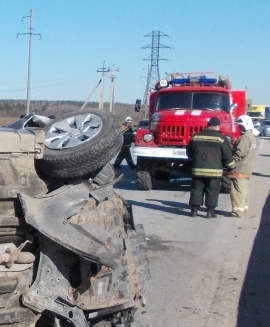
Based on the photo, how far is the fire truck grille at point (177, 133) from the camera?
1227cm

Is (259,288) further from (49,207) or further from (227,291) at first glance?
(49,207)

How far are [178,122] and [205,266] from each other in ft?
19.9

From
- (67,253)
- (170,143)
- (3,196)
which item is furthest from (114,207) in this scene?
(170,143)

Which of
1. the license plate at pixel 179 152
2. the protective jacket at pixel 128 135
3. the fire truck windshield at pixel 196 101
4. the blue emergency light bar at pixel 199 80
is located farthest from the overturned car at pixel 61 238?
the protective jacket at pixel 128 135

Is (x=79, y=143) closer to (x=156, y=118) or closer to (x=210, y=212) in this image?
(x=210, y=212)

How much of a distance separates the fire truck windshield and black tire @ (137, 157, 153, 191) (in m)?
1.57

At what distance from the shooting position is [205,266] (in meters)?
6.74

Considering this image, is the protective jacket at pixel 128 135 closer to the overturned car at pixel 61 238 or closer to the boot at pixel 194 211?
the boot at pixel 194 211

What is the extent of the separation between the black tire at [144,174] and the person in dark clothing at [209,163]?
3.11m

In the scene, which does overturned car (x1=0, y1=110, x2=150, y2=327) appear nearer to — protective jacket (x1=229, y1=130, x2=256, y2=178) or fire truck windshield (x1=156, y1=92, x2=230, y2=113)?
protective jacket (x1=229, y1=130, x2=256, y2=178)

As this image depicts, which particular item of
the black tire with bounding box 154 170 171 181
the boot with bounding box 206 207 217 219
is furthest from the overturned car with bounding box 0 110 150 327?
the black tire with bounding box 154 170 171 181

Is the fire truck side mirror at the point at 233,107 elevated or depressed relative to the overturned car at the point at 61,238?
elevated

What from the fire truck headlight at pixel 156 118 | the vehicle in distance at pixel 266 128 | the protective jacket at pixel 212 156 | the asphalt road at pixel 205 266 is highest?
the fire truck headlight at pixel 156 118

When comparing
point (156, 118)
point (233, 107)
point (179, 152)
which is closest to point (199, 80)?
point (233, 107)
